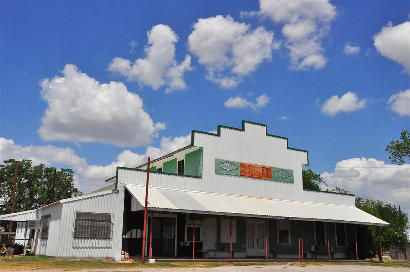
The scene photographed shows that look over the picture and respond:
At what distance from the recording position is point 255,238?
27125 mm

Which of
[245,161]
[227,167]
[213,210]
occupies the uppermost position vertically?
[245,161]

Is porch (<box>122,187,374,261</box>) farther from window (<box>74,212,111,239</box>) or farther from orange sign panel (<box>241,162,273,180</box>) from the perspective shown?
orange sign panel (<box>241,162,273,180</box>)

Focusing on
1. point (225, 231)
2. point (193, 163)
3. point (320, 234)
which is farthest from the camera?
point (320, 234)

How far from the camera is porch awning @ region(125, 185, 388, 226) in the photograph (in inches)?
848

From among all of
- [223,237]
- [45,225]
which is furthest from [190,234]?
[45,225]

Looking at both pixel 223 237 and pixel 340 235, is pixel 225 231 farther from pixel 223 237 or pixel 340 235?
pixel 340 235

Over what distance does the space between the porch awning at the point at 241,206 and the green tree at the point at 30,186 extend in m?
40.0

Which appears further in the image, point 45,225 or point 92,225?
point 45,225

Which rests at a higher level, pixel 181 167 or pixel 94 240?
pixel 181 167

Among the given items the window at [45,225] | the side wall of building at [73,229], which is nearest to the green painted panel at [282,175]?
the side wall of building at [73,229]

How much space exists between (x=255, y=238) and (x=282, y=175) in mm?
5060

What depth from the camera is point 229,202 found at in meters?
24.9

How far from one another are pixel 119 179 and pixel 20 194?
142 ft

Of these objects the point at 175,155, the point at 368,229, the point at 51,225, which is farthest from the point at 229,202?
the point at 368,229
